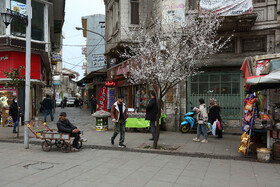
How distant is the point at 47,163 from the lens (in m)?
6.90

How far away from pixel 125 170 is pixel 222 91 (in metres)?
8.60

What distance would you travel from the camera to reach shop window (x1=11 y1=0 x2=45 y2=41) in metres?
16.4

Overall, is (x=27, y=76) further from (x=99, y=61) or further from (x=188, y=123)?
(x=99, y=61)

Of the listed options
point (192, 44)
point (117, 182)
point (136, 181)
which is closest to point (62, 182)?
point (117, 182)

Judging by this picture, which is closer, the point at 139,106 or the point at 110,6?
the point at 139,106

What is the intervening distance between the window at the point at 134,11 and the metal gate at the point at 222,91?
6048 millimetres

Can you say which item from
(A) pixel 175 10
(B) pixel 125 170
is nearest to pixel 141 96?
(A) pixel 175 10

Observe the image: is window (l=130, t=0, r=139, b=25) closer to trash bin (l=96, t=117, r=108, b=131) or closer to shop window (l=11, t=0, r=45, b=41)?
shop window (l=11, t=0, r=45, b=41)

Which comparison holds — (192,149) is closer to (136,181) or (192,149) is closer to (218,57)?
(136,181)

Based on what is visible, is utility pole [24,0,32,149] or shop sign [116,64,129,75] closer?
utility pole [24,0,32,149]

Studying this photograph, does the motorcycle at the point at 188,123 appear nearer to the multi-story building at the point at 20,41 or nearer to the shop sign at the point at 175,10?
the shop sign at the point at 175,10

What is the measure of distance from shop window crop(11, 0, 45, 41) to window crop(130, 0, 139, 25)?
6268mm

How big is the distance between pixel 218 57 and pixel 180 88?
2.47m

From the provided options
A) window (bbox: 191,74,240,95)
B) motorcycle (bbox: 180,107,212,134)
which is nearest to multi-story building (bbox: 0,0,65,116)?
motorcycle (bbox: 180,107,212,134)
